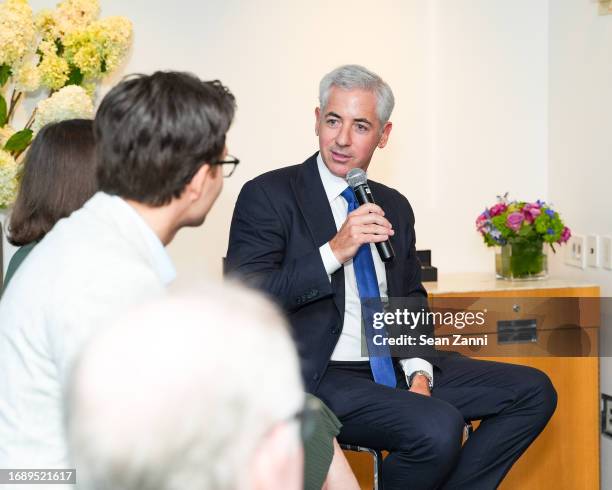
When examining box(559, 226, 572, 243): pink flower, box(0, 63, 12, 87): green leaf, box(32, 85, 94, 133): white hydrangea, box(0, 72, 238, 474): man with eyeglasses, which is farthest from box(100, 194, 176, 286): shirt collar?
box(559, 226, 572, 243): pink flower

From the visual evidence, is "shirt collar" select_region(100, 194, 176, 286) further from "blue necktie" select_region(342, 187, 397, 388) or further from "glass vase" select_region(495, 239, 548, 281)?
"glass vase" select_region(495, 239, 548, 281)

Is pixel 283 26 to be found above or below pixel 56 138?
above

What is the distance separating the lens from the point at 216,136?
5.17 feet

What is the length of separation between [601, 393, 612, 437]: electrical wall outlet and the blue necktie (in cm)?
123

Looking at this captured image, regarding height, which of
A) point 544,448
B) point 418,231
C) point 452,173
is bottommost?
point 544,448

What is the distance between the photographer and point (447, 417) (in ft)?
7.86

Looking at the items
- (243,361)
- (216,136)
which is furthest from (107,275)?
(243,361)

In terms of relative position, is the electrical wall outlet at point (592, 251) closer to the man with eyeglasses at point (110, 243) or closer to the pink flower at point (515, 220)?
the pink flower at point (515, 220)

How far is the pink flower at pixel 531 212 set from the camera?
3.41 m

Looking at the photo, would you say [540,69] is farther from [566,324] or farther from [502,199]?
[566,324]

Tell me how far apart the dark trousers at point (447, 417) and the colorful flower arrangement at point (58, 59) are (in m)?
1.26

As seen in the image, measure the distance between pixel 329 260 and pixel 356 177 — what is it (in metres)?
0.28

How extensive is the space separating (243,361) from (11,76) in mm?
2611

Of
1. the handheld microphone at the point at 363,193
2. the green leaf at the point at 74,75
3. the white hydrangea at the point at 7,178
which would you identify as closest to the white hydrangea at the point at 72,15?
the green leaf at the point at 74,75
